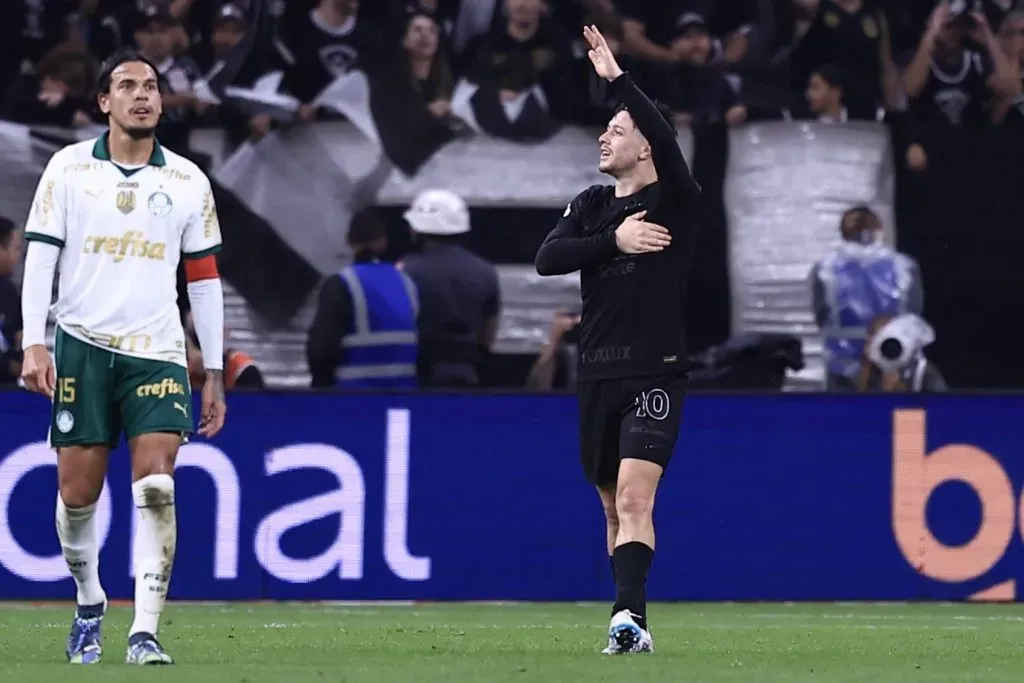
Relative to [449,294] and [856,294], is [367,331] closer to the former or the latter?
[449,294]

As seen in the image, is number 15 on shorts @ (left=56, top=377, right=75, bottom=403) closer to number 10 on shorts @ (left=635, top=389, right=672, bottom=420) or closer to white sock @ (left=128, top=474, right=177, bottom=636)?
white sock @ (left=128, top=474, right=177, bottom=636)

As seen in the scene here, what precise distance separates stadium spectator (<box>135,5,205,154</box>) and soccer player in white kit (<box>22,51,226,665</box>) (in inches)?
245

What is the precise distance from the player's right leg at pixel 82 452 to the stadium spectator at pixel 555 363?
237 inches

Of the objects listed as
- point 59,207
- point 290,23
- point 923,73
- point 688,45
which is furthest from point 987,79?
point 59,207

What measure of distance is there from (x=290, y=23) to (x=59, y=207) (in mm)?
6763

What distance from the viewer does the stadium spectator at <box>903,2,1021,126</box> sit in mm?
13570

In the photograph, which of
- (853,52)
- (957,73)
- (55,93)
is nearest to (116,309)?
(55,93)

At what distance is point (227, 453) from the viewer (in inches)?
479

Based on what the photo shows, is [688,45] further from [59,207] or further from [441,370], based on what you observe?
[59,207]

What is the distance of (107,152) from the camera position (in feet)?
→ 23.3

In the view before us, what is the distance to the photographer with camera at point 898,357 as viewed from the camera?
1294cm

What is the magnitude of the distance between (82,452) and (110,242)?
0.71 metres

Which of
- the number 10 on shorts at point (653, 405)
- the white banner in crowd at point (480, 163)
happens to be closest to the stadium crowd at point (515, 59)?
the white banner in crowd at point (480, 163)

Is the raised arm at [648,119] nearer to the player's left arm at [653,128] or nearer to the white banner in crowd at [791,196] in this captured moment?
the player's left arm at [653,128]
